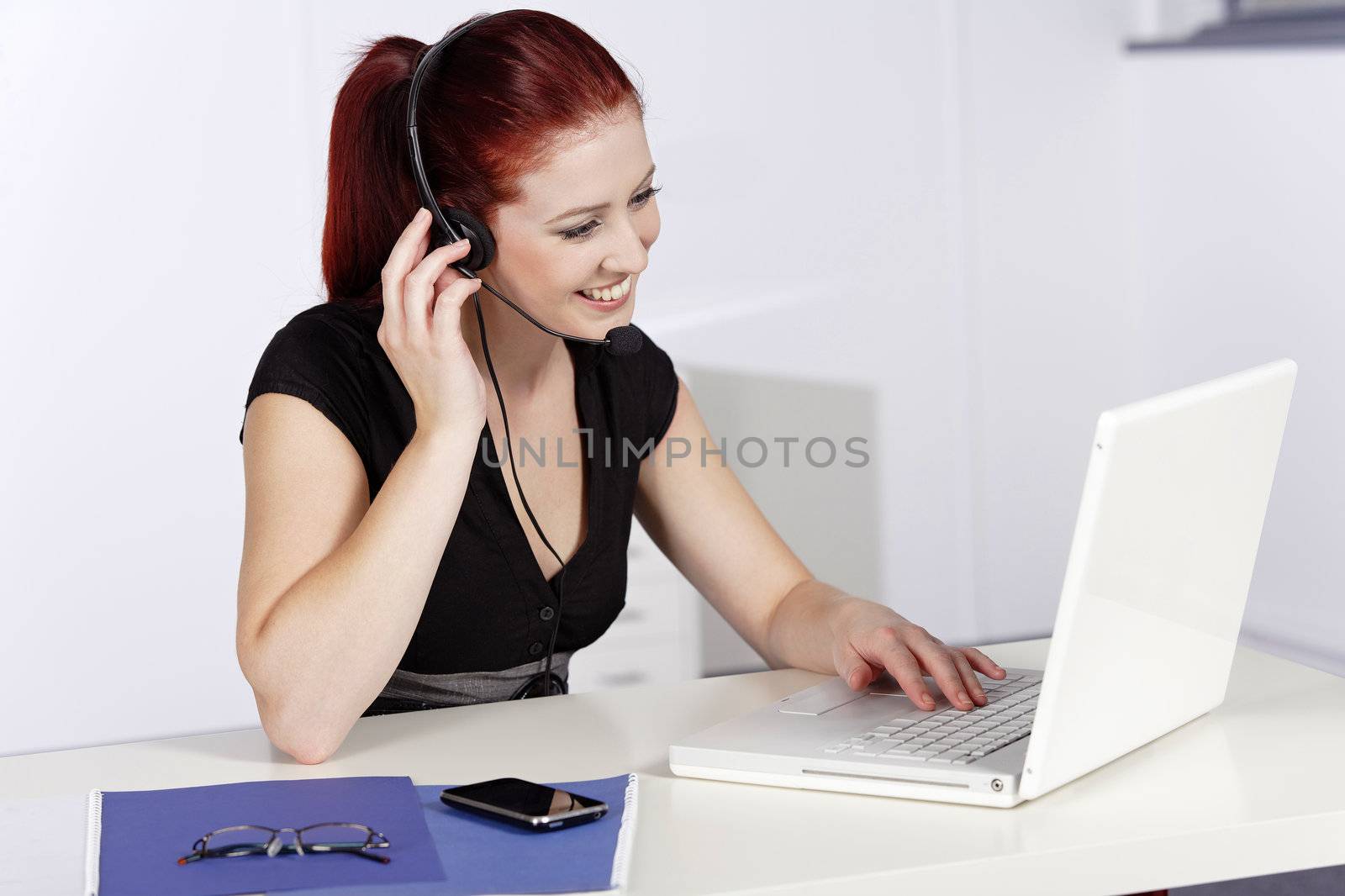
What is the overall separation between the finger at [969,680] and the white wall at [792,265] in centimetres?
222

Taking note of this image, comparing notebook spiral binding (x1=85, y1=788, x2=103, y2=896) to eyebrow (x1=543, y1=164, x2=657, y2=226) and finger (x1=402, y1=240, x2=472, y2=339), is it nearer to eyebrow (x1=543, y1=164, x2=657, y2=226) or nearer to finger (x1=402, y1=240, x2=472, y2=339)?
finger (x1=402, y1=240, x2=472, y2=339)

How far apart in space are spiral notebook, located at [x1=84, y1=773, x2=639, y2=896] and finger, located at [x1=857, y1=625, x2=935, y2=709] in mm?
248

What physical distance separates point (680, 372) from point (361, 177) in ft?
6.48

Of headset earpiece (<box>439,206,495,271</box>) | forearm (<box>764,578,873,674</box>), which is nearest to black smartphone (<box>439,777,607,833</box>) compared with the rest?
forearm (<box>764,578,873,674</box>)

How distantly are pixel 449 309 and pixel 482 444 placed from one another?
9.9 inches

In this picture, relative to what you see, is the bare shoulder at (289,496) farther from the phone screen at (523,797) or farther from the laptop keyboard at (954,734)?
the laptop keyboard at (954,734)

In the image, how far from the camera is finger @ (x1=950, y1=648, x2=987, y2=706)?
109 centimetres

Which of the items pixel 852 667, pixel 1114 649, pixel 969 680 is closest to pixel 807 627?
pixel 852 667

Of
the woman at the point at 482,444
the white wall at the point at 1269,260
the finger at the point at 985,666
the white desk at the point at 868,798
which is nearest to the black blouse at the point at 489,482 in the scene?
the woman at the point at 482,444

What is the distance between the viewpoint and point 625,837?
33.5 inches

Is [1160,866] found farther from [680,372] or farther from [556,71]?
[680,372]

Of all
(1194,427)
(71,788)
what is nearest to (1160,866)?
(1194,427)

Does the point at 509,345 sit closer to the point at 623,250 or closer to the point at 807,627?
the point at 623,250

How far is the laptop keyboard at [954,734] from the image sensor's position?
3.11ft
